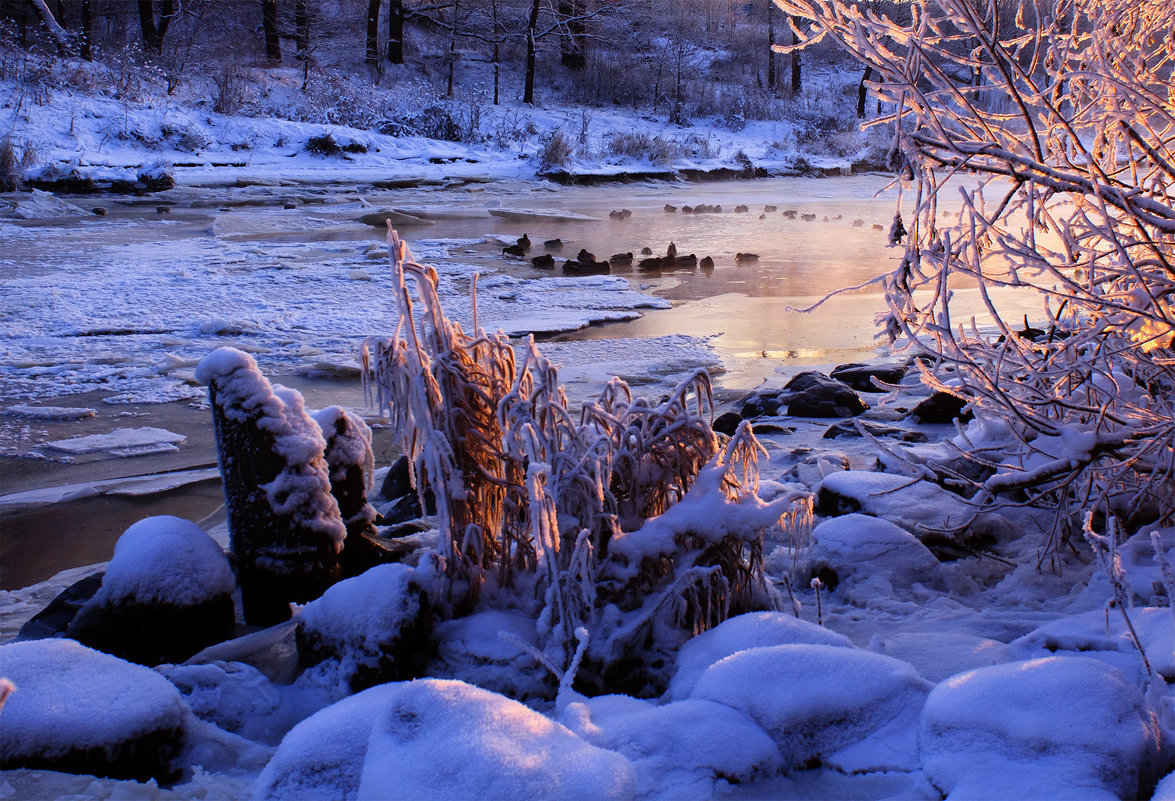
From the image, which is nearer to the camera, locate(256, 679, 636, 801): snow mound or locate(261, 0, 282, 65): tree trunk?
locate(256, 679, 636, 801): snow mound

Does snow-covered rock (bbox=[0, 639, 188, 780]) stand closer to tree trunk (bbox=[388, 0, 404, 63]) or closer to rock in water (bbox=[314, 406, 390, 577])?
rock in water (bbox=[314, 406, 390, 577])

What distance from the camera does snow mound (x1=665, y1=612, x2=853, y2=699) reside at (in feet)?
8.05

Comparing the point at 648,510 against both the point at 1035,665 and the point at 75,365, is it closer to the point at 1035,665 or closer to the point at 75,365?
the point at 1035,665

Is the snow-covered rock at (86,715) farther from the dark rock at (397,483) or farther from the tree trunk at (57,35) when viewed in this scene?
the tree trunk at (57,35)

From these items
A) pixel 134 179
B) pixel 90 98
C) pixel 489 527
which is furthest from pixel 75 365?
pixel 90 98

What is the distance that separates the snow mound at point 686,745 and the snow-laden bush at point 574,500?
479 mm

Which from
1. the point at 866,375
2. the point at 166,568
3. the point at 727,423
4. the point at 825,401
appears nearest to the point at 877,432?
the point at 825,401

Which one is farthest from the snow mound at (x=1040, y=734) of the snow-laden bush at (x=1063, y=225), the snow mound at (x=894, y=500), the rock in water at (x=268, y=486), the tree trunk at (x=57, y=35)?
the tree trunk at (x=57, y=35)

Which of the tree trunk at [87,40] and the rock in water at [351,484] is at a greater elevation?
the tree trunk at [87,40]

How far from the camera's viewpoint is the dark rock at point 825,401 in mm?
5480

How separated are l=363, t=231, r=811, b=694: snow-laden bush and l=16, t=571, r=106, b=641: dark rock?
1.23 metres

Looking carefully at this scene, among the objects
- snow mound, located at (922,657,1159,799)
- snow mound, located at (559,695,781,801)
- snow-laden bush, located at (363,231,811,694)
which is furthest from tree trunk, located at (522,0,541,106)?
snow mound, located at (922,657,1159,799)

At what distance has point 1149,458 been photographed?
9.73ft

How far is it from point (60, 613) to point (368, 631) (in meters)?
1.17
